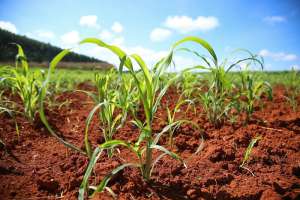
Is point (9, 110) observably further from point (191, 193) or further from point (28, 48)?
point (28, 48)

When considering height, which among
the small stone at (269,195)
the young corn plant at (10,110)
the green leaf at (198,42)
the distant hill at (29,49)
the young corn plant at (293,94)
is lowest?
the small stone at (269,195)

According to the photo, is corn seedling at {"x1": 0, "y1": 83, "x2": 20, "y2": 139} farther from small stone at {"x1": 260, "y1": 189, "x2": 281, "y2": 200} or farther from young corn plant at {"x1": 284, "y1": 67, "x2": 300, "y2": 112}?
young corn plant at {"x1": 284, "y1": 67, "x2": 300, "y2": 112}

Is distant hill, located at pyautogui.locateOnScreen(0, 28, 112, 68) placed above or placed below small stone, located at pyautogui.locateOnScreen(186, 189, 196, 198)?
above

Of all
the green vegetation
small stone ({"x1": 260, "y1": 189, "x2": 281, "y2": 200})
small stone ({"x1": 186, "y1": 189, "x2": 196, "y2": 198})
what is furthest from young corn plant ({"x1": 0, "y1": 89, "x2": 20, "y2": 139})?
the green vegetation

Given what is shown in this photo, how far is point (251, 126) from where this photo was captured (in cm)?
201

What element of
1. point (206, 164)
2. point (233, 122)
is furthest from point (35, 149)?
point (233, 122)

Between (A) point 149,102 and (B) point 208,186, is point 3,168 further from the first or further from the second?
(B) point 208,186

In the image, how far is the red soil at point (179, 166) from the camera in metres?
1.25

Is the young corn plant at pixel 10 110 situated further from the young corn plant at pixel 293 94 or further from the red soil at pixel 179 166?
the young corn plant at pixel 293 94

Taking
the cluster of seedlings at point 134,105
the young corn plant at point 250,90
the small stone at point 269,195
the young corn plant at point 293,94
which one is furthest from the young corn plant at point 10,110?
the young corn plant at point 293,94

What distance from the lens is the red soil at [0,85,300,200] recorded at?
4.11ft

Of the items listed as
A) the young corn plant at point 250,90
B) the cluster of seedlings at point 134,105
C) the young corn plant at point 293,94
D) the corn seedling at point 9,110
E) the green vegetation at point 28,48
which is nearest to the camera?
the cluster of seedlings at point 134,105

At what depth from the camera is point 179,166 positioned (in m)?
1.45

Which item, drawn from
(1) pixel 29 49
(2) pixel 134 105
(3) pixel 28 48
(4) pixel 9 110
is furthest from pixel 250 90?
(3) pixel 28 48
